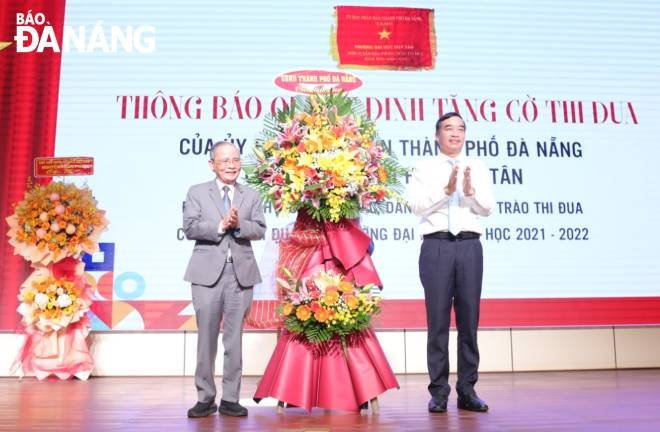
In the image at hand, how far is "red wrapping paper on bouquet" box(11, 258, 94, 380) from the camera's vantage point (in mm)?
4184

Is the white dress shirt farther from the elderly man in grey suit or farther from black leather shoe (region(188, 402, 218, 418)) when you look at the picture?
black leather shoe (region(188, 402, 218, 418))

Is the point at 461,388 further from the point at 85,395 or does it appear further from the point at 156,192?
the point at 156,192

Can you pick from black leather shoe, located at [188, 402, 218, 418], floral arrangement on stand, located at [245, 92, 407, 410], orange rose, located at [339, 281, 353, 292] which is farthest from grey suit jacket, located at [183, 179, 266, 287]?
black leather shoe, located at [188, 402, 218, 418]

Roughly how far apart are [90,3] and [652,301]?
474 centimetres

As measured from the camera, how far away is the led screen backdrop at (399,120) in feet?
14.5

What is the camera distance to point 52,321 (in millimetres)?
4129

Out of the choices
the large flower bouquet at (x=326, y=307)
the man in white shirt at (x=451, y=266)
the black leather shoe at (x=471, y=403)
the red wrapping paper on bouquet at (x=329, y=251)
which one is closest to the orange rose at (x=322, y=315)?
the large flower bouquet at (x=326, y=307)

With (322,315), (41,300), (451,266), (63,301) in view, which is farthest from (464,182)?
(41,300)

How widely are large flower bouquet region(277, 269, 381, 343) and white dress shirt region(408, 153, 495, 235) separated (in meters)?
0.42

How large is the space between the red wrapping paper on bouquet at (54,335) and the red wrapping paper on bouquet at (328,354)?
6.60 ft

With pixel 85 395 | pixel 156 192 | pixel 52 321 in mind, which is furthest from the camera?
pixel 156 192

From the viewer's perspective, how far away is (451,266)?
9.12ft

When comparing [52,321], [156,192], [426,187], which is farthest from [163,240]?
[426,187]

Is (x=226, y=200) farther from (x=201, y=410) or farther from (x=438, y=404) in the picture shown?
(x=438, y=404)
